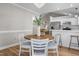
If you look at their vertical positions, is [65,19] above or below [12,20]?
above

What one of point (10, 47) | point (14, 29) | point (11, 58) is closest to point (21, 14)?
point (14, 29)

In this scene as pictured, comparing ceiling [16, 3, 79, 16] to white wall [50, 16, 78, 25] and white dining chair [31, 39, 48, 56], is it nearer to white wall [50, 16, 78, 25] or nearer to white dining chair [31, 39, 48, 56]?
white wall [50, 16, 78, 25]

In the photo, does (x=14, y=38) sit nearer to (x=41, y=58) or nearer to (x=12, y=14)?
(x=12, y=14)

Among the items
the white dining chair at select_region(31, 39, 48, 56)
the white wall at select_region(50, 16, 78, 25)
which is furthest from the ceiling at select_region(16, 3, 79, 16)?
the white dining chair at select_region(31, 39, 48, 56)

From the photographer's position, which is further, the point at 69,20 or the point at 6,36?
the point at 69,20

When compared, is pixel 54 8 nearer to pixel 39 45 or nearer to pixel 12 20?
pixel 12 20

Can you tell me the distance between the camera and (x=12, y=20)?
434 cm

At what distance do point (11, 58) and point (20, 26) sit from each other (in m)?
3.98

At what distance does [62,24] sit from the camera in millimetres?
5867

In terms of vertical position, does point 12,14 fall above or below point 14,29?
above

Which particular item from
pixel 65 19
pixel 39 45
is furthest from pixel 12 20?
pixel 65 19

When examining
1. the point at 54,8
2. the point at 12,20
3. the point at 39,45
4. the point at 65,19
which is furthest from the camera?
the point at 65,19

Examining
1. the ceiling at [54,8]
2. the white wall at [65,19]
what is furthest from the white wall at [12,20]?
the white wall at [65,19]

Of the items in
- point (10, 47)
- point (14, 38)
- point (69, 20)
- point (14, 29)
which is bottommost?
point (10, 47)
